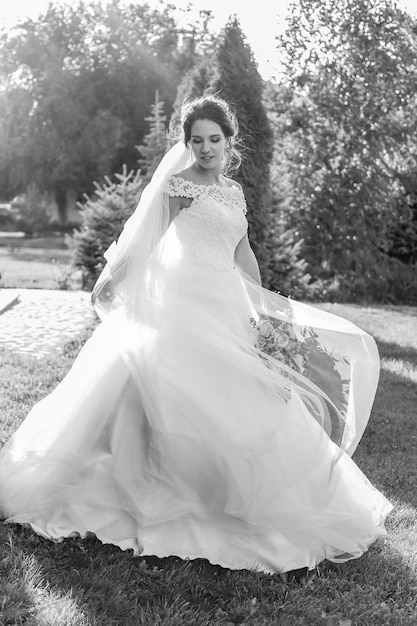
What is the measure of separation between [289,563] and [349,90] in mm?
14433

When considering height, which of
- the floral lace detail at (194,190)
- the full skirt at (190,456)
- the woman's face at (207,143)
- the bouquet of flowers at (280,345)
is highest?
the woman's face at (207,143)

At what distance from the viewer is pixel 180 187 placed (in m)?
3.86

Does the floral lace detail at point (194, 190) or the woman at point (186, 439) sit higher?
the floral lace detail at point (194, 190)

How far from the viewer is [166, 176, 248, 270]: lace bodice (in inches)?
151

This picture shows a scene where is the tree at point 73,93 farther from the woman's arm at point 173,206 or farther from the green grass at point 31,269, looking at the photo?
the woman's arm at point 173,206

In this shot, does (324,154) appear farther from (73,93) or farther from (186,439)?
(73,93)

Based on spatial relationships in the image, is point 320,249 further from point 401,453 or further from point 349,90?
point 401,453

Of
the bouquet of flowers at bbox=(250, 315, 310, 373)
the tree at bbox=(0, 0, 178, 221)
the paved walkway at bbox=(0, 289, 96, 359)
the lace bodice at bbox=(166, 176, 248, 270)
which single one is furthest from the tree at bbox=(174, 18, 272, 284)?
the tree at bbox=(0, 0, 178, 221)

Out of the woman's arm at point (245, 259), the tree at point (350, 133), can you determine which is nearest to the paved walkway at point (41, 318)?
the woman's arm at point (245, 259)

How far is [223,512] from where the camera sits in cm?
334

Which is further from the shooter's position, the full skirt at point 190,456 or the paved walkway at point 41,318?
the paved walkway at point 41,318

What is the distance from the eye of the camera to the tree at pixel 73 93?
34.8 metres

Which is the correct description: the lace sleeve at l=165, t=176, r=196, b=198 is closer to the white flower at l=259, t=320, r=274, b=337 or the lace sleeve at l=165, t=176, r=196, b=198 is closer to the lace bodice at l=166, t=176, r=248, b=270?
the lace bodice at l=166, t=176, r=248, b=270

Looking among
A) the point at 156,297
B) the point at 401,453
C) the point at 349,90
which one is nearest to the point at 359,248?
the point at 349,90
